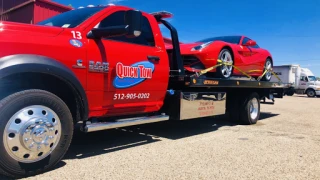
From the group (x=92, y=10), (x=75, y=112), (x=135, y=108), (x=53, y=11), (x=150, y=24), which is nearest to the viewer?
(x=75, y=112)

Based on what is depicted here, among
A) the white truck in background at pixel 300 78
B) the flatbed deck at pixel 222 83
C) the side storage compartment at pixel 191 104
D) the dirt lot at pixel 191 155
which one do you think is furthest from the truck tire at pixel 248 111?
the white truck in background at pixel 300 78

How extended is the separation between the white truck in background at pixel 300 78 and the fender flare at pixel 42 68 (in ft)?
90.2

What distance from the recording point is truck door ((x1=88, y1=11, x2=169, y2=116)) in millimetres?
3932

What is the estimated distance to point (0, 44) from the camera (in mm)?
2924

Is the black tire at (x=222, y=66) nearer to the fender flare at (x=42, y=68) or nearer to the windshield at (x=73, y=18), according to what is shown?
the windshield at (x=73, y=18)

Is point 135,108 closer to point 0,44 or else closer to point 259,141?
point 0,44

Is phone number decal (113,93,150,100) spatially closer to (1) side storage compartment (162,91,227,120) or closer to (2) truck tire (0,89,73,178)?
(1) side storage compartment (162,91,227,120)

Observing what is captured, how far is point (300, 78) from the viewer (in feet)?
101

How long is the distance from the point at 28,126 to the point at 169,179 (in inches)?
63.2

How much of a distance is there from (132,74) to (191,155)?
146 cm

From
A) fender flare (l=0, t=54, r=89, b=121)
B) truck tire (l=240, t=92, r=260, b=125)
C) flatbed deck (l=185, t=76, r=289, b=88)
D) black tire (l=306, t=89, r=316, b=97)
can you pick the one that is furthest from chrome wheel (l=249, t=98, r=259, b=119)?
black tire (l=306, t=89, r=316, b=97)

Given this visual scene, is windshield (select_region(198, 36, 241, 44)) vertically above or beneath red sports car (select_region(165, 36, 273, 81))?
above

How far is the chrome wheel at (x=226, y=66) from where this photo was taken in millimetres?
6625

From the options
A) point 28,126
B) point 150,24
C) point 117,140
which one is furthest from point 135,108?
point 28,126
